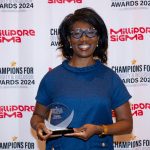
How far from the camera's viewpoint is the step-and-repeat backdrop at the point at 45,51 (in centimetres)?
215

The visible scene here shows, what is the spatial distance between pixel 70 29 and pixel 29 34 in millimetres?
753

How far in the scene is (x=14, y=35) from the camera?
215cm

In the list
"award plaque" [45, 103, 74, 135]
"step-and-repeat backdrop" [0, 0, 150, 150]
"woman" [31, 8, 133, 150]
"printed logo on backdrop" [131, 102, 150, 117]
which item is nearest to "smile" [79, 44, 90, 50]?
"woman" [31, 8, 133, 150]

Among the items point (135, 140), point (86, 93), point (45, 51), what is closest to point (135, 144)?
point (135, 140)

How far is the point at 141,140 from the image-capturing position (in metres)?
2.16

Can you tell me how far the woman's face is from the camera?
138cm

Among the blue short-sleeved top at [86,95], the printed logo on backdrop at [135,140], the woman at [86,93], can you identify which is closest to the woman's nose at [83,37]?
the woman at [86,93]

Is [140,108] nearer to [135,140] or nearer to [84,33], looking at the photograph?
[135,140]

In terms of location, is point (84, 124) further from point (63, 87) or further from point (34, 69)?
point (34, 69)

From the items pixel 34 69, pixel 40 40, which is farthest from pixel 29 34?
pixel 34 69

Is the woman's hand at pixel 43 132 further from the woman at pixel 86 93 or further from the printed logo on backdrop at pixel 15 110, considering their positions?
the printed logo on backdrop at pixel 15 110

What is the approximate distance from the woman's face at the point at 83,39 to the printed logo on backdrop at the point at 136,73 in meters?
0.78

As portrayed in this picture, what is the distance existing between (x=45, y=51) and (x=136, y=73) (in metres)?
0.60

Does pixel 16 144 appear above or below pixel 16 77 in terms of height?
below
